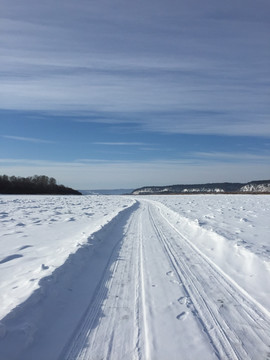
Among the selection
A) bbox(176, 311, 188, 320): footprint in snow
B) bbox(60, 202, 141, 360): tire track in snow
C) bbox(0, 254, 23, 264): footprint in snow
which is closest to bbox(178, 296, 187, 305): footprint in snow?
bbox(176, 311, 188, 320): footprint in snow

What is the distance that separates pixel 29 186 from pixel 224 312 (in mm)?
91567

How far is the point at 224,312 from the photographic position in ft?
13.2

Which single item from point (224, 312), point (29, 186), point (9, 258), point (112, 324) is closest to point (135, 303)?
point (112, 324)

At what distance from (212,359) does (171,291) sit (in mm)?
1811

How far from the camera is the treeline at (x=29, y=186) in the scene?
272ft

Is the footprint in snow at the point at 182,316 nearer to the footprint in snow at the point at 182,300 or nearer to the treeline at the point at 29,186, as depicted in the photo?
the footprint in snow at the point at 182,300

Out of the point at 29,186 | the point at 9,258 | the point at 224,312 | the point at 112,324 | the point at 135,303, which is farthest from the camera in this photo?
the point at 29,186

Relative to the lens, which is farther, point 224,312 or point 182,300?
point 182,300

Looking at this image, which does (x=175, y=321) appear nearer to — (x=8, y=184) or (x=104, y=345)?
(x=104, y=345)

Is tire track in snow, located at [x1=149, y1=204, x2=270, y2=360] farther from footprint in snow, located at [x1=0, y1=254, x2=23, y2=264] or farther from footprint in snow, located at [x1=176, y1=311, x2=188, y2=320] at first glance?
footprint in snow, located at [x1=0, y1=254, x2=23, y2=264]

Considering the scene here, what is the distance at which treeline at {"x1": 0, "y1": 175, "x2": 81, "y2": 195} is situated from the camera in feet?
272

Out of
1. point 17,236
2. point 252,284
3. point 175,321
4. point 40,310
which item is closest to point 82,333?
point 40,310

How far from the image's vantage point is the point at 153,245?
8.46 meters

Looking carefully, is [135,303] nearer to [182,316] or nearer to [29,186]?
[182,316]
